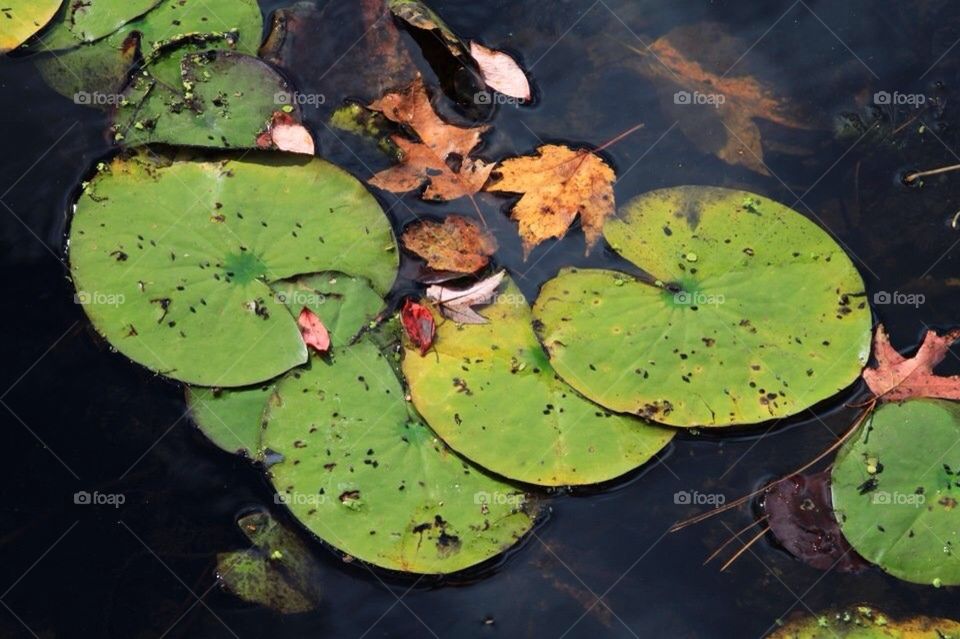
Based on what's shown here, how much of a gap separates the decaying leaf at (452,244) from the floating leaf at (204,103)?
737mm

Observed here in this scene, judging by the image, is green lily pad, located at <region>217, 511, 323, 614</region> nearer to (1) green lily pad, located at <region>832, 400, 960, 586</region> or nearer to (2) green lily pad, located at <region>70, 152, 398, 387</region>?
(2) green lily pad, located at <region>70, 152, 398, 387</region>

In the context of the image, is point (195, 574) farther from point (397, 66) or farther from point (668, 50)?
point (668, 50)

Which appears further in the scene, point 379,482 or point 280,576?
point 280,576

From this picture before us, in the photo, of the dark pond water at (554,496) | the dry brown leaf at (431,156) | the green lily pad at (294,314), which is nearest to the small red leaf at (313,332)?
the green lily pad at (294,314)

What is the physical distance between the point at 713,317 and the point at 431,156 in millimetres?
1714

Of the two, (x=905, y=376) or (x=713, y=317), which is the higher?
(x=713, y=317)

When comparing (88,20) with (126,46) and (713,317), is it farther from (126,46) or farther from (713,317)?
(713,317)

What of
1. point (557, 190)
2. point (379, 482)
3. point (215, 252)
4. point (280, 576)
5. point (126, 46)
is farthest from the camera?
point (126, 46)

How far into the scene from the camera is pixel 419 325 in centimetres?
466

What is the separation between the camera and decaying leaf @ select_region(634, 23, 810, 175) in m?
5.13

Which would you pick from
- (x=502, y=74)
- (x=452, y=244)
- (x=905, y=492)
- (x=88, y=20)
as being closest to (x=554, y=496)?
(x=452, y=244)

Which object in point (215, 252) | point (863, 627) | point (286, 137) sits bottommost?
point (863, 627)

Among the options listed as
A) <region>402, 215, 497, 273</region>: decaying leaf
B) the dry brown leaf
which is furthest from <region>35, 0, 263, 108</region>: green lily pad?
<region>402, 215, 497, 273</region>: decaying leaf

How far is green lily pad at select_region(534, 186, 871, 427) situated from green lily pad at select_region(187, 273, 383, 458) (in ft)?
2.95
